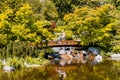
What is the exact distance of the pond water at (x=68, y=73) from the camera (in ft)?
74.8

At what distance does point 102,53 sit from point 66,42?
15.0 feet

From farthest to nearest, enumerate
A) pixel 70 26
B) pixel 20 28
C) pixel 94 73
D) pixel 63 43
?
1. pixel 70 26
2. pixel 63 43
3. pixel 20 28
4. pixel 94 73

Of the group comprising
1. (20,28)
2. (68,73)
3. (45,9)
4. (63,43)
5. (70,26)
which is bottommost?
(45,9)

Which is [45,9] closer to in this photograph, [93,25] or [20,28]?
[93,25]

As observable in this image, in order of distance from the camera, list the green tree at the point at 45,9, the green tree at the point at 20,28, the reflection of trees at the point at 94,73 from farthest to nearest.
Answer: the green tree at the point at 45,9, the green tree at the point at 20,28, the reflection of trees at the point at 94,73

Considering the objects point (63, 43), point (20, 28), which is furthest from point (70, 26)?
point (20, 28)

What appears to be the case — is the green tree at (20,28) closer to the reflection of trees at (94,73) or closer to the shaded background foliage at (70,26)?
the shaded background foliage at (70,26)

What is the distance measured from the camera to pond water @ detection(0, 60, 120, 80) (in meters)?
22.8

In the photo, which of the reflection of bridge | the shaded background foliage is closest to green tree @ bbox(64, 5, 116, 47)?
the shaded background foliage

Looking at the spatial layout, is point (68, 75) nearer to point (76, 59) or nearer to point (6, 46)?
point (6, 46)

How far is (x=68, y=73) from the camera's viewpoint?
25062 mm

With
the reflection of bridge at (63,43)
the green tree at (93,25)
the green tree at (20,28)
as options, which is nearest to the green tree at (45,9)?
the green tree at (93,25)

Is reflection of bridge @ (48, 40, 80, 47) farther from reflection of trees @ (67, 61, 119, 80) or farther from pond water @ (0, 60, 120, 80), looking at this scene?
reflection of trees @ (67, 61, 119, 80)

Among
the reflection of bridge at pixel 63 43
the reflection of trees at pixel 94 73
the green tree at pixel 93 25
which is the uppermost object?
the reflection of trees at pixel 94 73
